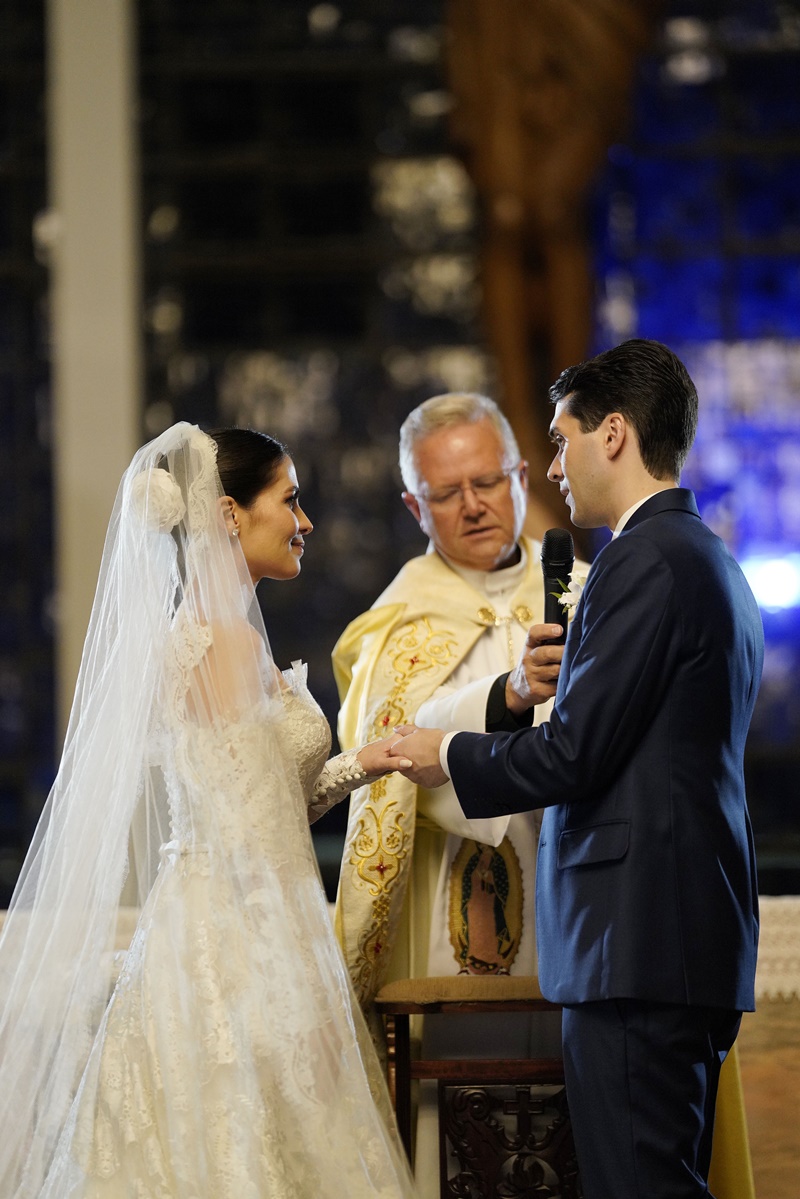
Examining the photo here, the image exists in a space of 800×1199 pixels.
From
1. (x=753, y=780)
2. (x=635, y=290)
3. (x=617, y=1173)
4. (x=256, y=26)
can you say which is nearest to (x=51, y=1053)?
(x=617, y=1173)

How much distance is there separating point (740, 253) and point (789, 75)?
3.02ft

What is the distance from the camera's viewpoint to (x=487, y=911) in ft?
11.4

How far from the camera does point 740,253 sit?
6.66 meters

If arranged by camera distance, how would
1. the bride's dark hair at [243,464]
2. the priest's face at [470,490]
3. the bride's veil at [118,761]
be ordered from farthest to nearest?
the priest's face at [470,490]
the bride's dark hair at [243,464]
the bride's veil at [118,761]

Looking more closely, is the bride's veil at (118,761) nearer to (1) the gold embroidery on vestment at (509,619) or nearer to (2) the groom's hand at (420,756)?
(2) the groom's hand at (420,756)

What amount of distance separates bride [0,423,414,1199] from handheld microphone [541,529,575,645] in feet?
1.86

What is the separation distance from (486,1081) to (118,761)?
1083 millimetres

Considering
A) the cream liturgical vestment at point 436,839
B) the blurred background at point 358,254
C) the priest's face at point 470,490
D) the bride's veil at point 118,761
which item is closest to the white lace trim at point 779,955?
the cream liturgical vestment at point 436,839

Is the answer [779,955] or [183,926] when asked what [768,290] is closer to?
[779,955]

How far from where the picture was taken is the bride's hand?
2.97 metres

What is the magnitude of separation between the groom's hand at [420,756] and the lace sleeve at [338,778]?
0.38 feet

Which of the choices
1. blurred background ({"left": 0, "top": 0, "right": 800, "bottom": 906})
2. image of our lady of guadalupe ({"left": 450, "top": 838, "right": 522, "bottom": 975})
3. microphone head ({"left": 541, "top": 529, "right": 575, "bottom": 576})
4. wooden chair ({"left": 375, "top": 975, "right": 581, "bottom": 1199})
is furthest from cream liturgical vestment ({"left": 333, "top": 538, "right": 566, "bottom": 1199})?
blurred background ({"left": 0, "top": 0, "right": 800, "bottom": 906})

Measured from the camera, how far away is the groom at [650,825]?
7.88ft

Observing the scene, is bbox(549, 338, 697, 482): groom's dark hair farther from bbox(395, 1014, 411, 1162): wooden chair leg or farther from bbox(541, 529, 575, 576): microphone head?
bbox(395, 1014, 411, 1162): wooden chair leg
